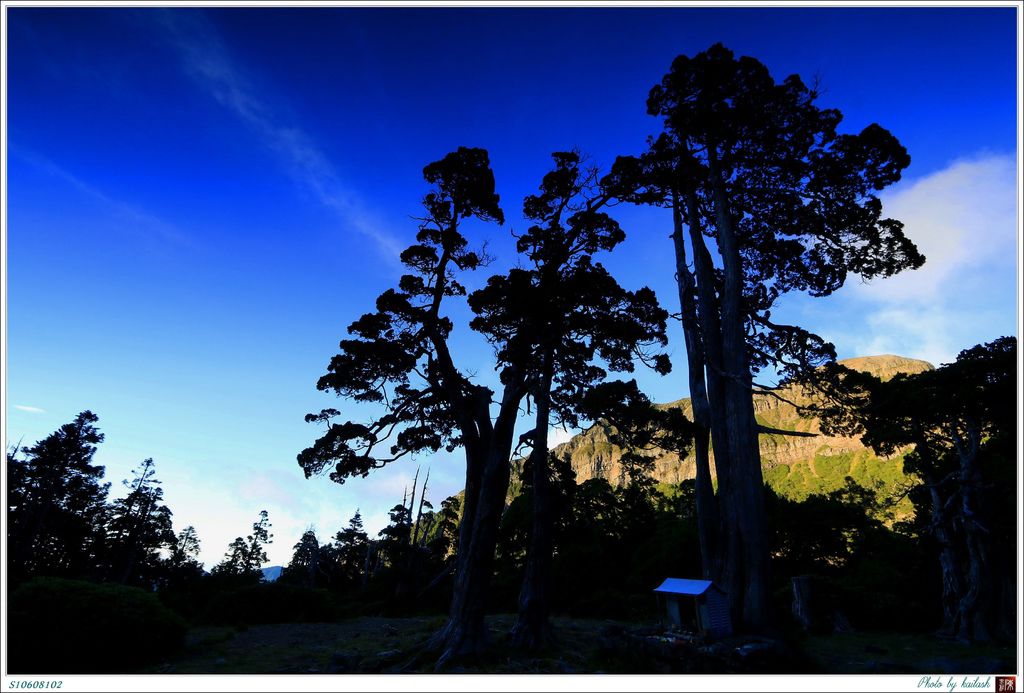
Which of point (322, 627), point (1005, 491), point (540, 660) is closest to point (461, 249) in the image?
point (540, 660)

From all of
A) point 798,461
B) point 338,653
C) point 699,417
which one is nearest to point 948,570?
point 699,417

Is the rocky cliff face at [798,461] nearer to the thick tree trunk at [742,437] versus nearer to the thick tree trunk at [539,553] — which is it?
the thick tree trunk at [539,553]

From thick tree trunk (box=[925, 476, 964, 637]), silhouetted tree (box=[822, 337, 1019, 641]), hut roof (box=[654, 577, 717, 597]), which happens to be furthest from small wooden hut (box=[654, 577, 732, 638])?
thick tree trunk (box=[925, 476, 964, 637])

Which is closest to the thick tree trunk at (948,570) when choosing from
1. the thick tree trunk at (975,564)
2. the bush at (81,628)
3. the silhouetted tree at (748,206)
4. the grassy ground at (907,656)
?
the thick tree trunk at (975,564)

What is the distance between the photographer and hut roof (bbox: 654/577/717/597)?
1075 centimetres

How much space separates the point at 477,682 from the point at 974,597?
15245 millimetres

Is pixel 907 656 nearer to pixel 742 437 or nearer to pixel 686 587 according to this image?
pixel 686 587

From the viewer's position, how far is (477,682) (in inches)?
340

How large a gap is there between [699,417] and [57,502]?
39129mm

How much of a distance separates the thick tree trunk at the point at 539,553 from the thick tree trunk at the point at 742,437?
16.3 ft

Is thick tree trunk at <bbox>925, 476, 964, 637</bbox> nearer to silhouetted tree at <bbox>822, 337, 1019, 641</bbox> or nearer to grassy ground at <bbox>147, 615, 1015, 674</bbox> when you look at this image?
silhouetted tree at <bbox>822, 337, 1019, 641</bbox>

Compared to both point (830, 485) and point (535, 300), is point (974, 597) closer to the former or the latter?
point (535, 300)

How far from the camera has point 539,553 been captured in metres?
14.2

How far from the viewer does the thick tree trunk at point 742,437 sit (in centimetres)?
1062
